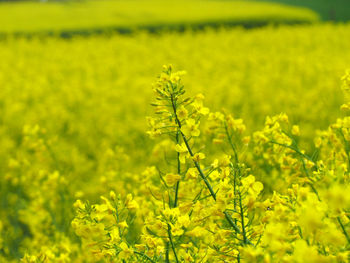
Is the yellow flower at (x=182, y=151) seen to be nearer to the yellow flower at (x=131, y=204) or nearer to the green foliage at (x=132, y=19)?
the yellow flower at (x=131, y=204)

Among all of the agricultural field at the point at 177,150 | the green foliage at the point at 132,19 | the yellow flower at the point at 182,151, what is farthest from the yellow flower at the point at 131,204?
the green foliage at the point at 132,19

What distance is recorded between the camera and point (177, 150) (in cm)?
142

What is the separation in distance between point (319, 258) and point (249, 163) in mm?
2110

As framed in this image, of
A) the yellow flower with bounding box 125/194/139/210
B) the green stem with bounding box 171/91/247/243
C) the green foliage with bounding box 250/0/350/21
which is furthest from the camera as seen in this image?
the green foliage with bounding box 250/0/350/21

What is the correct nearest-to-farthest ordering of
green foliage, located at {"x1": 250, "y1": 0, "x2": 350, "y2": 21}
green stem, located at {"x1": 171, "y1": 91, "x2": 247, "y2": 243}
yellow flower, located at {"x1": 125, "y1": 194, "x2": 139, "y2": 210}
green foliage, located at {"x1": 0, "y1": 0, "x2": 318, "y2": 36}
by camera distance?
green stem, located at {"x1": 171, "y1": 91, "x2": 247, "y2": 243} < yellow flower, located at {"x1": 125, "y1": 194, "x2": 139, "y2": 210} < green foliage, located at {"x1": 0, "y1": 0, "x2": 318, "y2": 36} < green foliage, located at {"x1": 250, "y1": 0, "x2": 350, "y2": 21}

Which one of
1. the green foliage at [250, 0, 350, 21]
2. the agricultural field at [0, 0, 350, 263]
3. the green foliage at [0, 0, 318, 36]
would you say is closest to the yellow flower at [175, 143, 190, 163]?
the agricultural field at [0, 0, 350, 263]

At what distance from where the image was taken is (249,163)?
3025 mm

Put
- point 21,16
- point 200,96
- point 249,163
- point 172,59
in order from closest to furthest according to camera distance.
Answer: point 200,96, point 249,163, point 172,59, point 21,16

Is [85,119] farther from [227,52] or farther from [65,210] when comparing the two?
[227,52]

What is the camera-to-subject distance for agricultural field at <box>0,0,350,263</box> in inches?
53.6

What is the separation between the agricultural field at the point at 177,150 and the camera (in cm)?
136

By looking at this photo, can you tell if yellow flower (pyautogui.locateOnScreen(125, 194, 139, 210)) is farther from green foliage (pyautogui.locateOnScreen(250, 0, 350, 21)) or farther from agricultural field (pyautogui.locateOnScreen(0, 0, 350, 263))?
green foliage (pyautogui.locateOnScreen(250, 0, 350, 21))

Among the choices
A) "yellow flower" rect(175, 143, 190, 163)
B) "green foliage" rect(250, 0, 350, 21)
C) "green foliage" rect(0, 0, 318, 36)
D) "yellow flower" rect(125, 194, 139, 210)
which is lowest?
"yellow flower" rect(125, 194, 139, 210)

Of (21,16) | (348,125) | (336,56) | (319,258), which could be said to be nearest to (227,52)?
(336,56)
